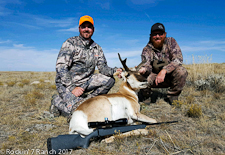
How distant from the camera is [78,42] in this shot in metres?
5.41

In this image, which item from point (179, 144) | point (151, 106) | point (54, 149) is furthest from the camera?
point (151, 106)

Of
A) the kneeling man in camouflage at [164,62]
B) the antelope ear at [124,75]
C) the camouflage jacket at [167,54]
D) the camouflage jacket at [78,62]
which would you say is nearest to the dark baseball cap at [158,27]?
the kneeling man in camouflage at [164,62]

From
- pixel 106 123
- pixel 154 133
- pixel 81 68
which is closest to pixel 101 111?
pixel 106 123

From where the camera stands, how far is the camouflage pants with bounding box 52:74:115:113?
454cm

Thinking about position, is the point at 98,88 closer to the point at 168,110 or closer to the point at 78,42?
the point at 78,42

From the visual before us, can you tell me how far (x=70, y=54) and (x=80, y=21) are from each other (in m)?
1.26

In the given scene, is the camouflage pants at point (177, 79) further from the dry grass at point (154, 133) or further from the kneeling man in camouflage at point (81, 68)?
the kneeling man in camouflage at point (81, 68)

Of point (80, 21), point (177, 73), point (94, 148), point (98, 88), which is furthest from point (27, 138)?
point (177, 73)

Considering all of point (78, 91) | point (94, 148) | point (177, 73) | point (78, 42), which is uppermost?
point (78, 42)

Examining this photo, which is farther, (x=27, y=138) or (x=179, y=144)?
(x=27, y=138)

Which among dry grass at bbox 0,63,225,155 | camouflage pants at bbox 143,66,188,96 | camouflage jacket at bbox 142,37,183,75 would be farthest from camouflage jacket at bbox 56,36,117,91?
camouflage pants at bbox 143,66,188,96

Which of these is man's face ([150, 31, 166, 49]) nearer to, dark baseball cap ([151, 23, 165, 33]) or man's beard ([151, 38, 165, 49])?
man's beard ([151, 38, 165, 49])

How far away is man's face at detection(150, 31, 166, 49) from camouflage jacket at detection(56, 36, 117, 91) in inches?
80.0

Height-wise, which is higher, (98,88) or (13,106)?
(98,88)
